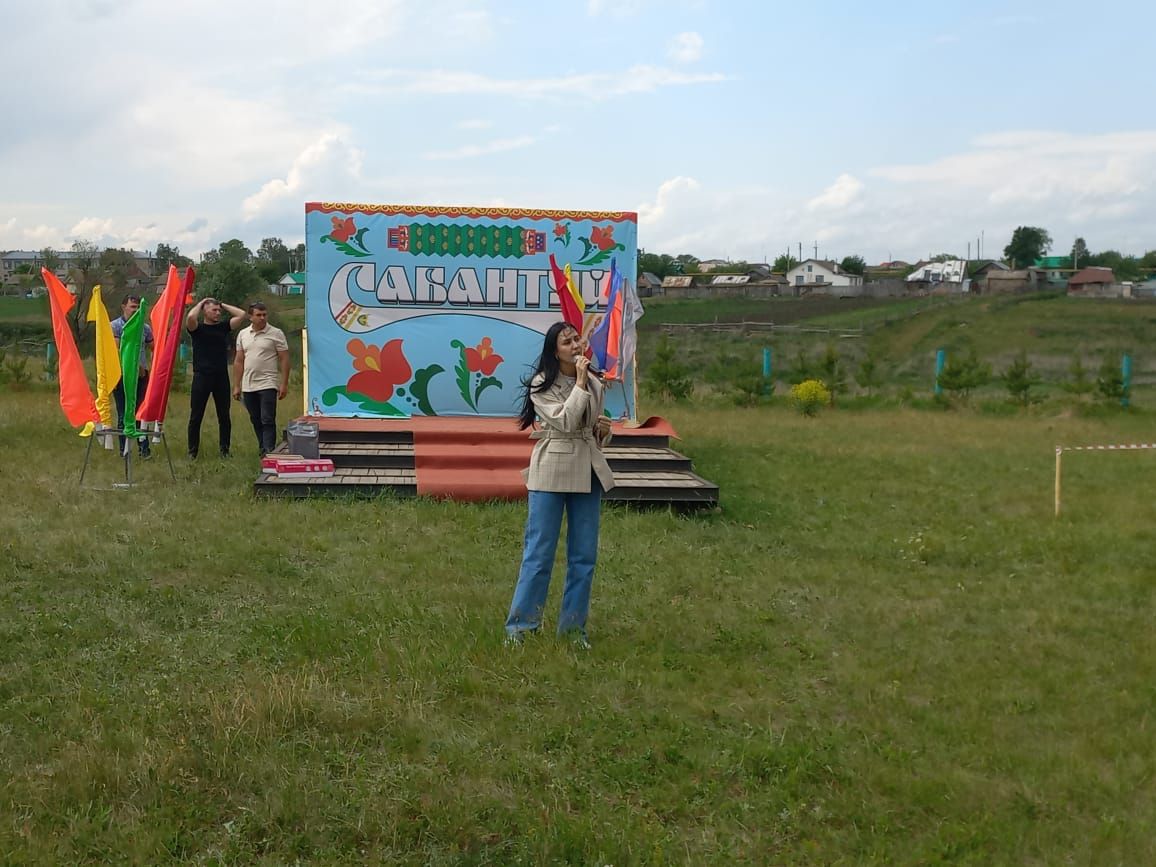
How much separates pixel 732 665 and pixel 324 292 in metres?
8.60

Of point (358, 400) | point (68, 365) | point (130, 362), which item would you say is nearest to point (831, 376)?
point (358, 400)

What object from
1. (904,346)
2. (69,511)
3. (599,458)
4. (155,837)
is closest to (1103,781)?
(599,458)

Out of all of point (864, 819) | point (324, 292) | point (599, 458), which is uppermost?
point (324, 292)

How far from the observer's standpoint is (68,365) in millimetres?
9445

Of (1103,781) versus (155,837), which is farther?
(1103,781)

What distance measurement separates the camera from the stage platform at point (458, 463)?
32.6 feet

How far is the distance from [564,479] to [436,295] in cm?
783

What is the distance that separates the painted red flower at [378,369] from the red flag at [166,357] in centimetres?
311

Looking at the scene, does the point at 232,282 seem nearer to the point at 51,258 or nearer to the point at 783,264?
the point at 51,258

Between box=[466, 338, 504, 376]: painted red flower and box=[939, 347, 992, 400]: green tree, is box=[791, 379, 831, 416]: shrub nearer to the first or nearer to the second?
box=[939, 347, 992, 400]: green tree

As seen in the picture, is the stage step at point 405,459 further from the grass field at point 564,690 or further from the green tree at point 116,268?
the green tree at point 116,268

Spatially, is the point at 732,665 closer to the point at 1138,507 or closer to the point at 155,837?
the point at 155,837

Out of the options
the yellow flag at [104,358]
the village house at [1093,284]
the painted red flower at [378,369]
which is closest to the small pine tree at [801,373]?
the painted red flower at [378,369]

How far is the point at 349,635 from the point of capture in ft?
19.0
